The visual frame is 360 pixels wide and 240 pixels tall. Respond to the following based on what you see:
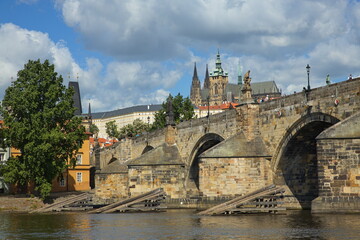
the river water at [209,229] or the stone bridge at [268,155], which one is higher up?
the stone bridge at [268,155]

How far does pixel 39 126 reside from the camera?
5088cm

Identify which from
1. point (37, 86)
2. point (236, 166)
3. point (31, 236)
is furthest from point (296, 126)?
point (37, 86)

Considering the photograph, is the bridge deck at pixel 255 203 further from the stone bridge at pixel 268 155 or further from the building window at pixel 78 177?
the building window at pixel 78 177

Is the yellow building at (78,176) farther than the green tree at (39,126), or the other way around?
the yellow building at (78,176)

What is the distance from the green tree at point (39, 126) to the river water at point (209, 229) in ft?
58.4

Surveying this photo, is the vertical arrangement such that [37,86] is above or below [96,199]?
above

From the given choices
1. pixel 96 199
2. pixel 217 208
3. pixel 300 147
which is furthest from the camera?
pixel 96 199

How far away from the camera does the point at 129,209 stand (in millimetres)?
42969

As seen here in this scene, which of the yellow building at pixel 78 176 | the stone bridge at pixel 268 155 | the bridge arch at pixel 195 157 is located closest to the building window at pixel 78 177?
the yellow building at pixel 78 176

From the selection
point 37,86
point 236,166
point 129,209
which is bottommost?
point 129,209

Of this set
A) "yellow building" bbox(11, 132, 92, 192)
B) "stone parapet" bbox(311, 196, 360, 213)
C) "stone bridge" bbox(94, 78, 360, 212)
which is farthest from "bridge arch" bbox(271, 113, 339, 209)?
"yellow building" bbox(11, 132, 92, 192)

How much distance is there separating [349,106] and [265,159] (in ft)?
32.5

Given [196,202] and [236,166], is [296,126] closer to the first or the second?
[236,166]

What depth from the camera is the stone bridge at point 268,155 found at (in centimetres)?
2778
